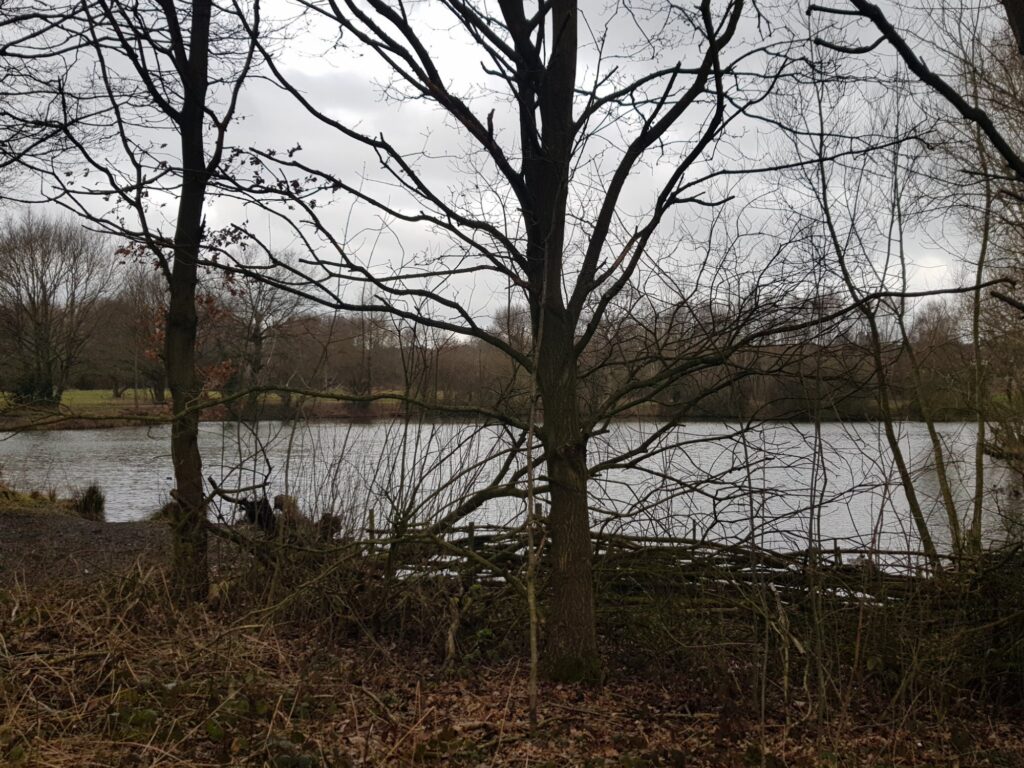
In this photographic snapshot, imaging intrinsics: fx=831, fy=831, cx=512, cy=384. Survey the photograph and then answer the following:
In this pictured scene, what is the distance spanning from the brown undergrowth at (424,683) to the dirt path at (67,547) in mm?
657

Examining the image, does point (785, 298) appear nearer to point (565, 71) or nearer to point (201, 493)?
point (565, 71)

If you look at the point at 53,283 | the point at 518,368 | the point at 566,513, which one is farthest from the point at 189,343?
the point at 53,283

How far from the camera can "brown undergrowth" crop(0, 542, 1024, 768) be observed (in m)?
3.84

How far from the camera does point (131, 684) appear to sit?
14.1 feet

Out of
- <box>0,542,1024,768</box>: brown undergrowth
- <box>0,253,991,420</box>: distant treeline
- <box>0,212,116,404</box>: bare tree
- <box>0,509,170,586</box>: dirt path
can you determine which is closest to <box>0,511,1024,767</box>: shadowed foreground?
<box>0,542,1024,768</box>: brown undergrowth

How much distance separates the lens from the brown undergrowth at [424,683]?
3836mm

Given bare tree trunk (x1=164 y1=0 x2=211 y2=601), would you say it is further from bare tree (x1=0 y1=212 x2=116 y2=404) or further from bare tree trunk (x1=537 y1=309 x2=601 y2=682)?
bare tree (x1=0 y1=212 x2=116 y2=404)

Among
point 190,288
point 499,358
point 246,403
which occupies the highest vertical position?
point 190,288

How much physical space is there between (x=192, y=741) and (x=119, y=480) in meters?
16.6

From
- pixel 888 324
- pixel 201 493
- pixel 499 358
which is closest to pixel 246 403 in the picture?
pixel 201 493

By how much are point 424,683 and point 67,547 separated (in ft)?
20.2

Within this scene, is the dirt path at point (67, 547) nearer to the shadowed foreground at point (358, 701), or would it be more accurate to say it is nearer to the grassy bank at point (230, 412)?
the shadowed foreground at point (358, 701)

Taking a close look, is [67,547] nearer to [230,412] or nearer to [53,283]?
[230,412]

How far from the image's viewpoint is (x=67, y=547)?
9.21 m
